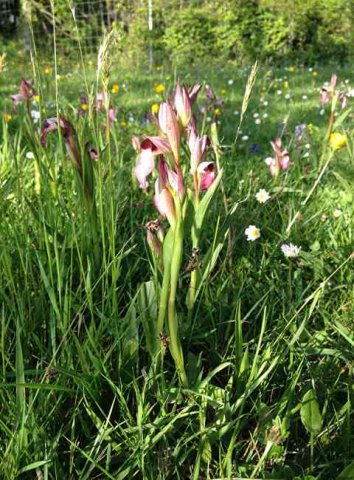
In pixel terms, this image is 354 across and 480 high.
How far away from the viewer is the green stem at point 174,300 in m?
0.81

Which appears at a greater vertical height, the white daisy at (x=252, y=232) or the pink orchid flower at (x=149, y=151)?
the pink orchid flower at (x=149, y=151)

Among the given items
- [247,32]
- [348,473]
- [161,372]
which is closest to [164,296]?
[161,372]

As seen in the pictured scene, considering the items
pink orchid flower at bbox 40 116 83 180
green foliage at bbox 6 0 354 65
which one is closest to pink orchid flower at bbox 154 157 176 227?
pink orchid flower at bbox 40 116 83 180

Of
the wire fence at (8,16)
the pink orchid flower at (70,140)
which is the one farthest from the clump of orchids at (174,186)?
the wire fence at (8,16)

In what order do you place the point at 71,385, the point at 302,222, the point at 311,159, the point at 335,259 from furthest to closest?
the point at 311,159, the point at 302,222, the point at 335,259, the point at 71,385

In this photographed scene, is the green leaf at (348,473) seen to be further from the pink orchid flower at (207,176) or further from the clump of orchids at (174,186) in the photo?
the pink orchid flower at (207,176)

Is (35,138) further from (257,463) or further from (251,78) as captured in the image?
(257,463)

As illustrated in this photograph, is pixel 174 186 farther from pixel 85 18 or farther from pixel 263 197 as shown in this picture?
pixel 85 18

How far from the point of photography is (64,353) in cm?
91

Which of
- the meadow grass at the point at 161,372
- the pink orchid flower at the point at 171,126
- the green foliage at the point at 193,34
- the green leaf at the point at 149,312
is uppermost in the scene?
the pink orchid flower at the point at 171,126

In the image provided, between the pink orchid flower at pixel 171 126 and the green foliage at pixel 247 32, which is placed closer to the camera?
the pink orchid flower at pixel 171 126

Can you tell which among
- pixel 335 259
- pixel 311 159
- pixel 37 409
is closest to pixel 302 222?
pixel 335 259

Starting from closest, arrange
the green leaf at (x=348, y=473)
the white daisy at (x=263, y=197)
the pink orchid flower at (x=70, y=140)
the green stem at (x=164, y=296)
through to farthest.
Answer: the green leaf at (x=348, y=473) → the green stem at (x=164, y=296) → the pink orchid flower at (x=70, y=140) → the white daisy at (x=263, y=197)

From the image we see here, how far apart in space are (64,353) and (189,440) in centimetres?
27
